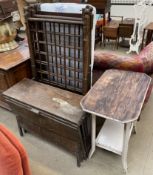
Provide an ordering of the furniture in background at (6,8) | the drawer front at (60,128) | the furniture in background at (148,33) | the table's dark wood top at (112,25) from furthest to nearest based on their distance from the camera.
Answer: the table's dark wood top at (112,25) → the furniture in background at (148,33) → the furniture in background at (6,8) → the drawer front at (60,128)

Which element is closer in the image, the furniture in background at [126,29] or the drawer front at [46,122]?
the drawer front at [46,122]

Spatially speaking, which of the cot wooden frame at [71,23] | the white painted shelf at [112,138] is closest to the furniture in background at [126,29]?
the cot wooden frame at [71,23]

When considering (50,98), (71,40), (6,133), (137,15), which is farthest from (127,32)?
(6,133)

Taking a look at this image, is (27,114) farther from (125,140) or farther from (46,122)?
(125,140)

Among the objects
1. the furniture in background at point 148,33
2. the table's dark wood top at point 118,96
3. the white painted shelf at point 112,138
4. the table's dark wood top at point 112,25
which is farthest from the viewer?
the table's dark wood top at point 112,25

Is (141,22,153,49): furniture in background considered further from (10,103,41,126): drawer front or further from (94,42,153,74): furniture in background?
(10,103,41,126): drawer front

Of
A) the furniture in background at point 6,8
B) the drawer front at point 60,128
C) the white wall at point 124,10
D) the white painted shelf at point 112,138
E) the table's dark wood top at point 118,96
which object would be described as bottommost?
the white painted shelf at point 112,138

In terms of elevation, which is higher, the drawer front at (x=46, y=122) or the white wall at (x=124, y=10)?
the white wall at (x=124, y=10)

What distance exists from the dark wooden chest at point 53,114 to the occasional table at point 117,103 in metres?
0.12

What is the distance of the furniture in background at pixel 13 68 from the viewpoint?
5.98 feet

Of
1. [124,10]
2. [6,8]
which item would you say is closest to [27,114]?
[6,8]

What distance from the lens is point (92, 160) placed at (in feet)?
5.61

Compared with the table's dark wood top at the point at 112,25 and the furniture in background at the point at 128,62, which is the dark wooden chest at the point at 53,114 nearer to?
the furniture in background at the point at 128,62

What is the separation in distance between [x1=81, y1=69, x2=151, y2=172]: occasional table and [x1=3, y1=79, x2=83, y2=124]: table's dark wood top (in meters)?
0.15
